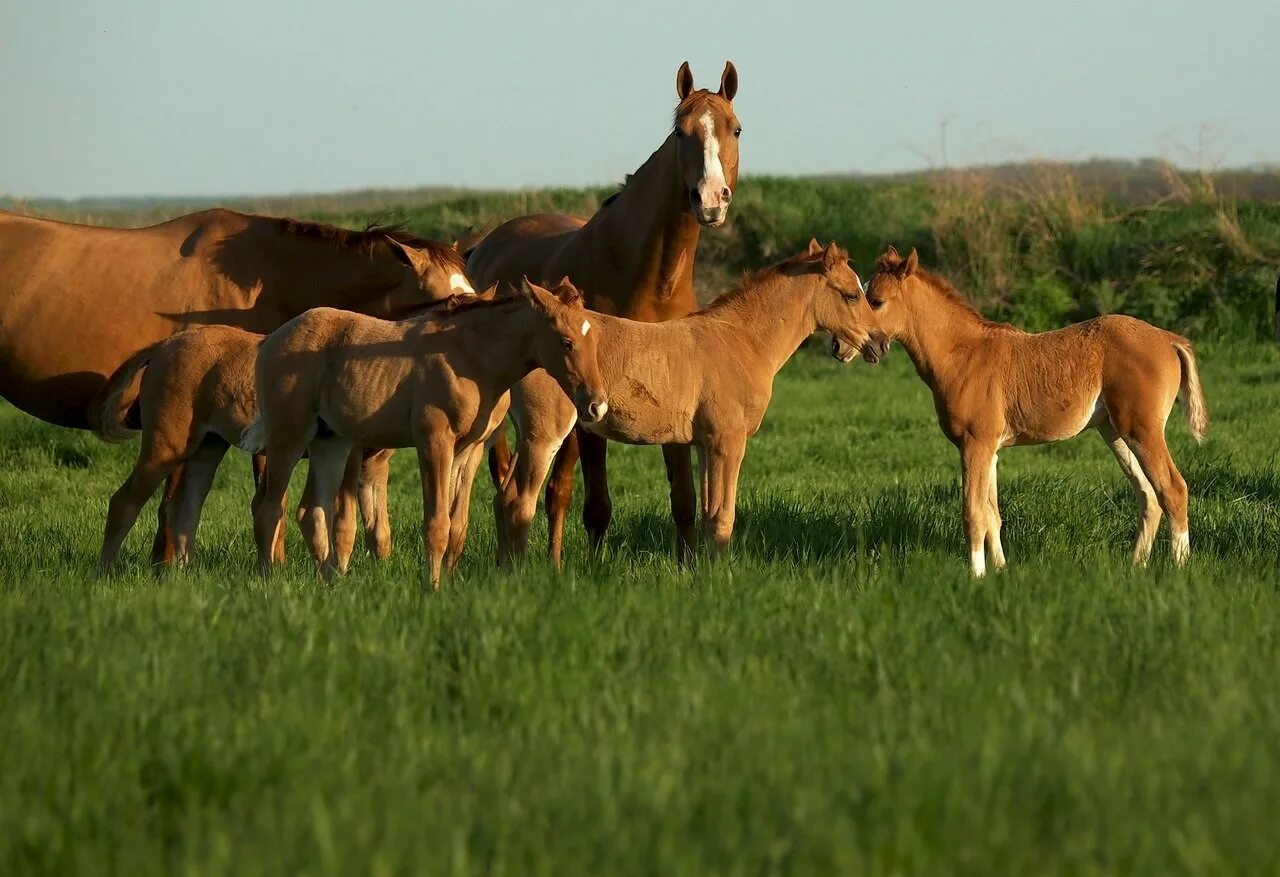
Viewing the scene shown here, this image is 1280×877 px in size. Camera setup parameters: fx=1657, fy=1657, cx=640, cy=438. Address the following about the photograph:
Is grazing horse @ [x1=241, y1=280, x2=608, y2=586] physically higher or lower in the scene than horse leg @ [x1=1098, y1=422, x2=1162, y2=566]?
higher

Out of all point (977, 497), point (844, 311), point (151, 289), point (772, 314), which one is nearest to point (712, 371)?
point (772, 314)

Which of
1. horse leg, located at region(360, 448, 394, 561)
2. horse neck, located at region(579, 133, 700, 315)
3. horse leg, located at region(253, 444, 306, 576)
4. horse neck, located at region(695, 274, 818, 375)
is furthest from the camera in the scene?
horse neck, located at region(579, 133, 700, 315)

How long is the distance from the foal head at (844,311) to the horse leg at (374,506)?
8.84 ft

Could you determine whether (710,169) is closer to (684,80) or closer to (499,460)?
(684,80)

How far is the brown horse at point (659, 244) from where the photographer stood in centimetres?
935

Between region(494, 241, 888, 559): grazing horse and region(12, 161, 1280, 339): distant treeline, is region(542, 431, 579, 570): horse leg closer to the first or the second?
region(494, 241, 888, 559): grazing horse

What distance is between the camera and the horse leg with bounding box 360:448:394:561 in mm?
9344

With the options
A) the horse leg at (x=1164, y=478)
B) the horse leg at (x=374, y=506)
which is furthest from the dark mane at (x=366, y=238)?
the horse leg at (x=1164, y=478)

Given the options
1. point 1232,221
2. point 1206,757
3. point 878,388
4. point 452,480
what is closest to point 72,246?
point 452,480

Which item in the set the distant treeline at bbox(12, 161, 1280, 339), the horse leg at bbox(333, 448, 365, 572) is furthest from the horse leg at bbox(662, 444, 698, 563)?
the distant treeline at bbox(12, 161, 1280, 339)

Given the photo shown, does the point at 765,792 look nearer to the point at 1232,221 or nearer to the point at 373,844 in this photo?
the point at 373,844

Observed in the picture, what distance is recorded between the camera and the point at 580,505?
41.1ft

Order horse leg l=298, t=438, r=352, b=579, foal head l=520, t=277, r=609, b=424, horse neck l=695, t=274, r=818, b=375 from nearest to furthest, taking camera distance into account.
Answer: foal head l=520, t=277, r=609, b=424, horse leg l=298, t=438, r=352, b=579, horse neck l=695, t=274, r=818, b=375

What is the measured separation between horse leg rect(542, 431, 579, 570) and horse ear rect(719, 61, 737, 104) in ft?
7.20
